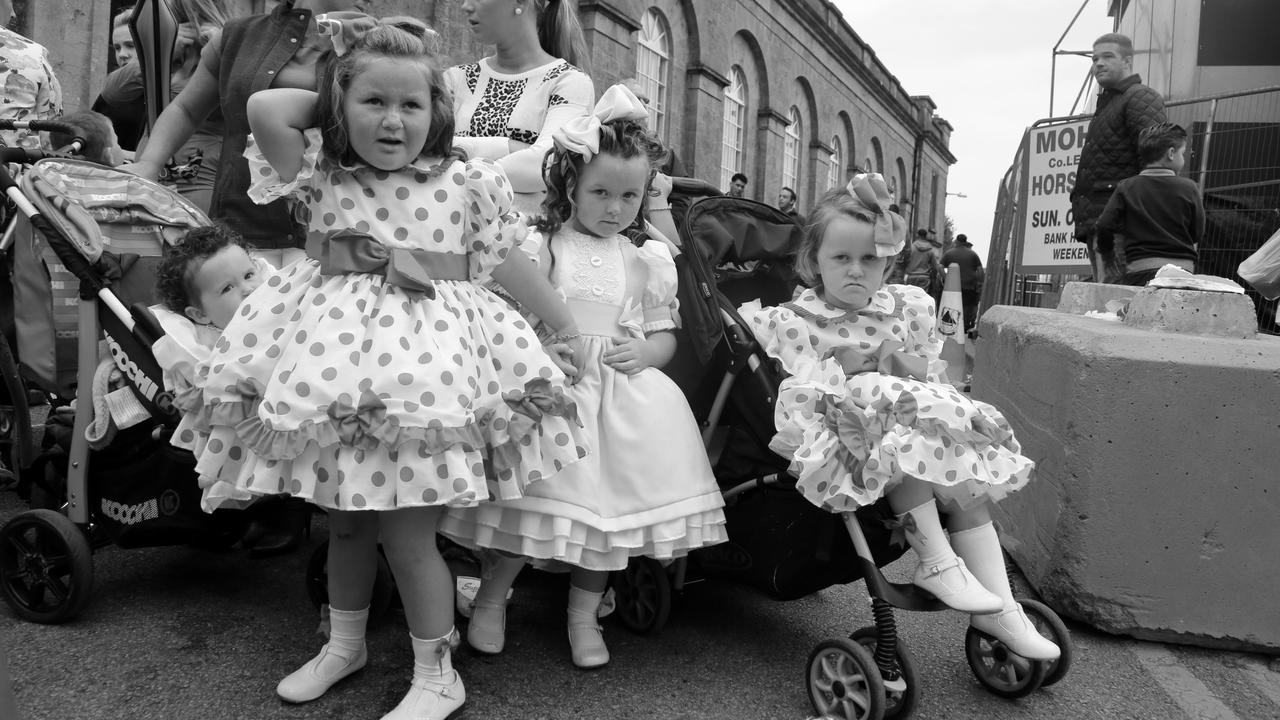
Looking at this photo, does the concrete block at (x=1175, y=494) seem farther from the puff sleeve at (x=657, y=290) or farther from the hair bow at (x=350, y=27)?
the hair bow at (x=350, y=27)

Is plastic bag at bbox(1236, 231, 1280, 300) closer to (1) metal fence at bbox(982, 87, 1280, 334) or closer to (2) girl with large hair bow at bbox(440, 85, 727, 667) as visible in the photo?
(1) metal fence at bbox(982, 87, 1280, 334)

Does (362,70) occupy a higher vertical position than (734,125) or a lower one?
lower

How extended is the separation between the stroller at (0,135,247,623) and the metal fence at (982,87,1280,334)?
7.74 m

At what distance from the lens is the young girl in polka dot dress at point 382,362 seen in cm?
208

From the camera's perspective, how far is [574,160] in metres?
2.75

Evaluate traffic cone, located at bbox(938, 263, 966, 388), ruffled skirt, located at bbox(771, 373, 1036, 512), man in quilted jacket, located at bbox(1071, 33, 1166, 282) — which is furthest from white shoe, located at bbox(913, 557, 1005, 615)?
traffic cone, located at bbox(938, 263, 966, 388)

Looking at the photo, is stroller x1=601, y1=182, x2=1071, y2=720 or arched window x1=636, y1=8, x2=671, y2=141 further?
arched window x1=636, y1=8, x2=671, y2=141

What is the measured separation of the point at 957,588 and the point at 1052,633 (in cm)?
43

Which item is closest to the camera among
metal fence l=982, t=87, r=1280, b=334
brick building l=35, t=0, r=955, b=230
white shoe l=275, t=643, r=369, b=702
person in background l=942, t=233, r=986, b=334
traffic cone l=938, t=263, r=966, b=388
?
white shoe l=275, t=643, r=369, b=702

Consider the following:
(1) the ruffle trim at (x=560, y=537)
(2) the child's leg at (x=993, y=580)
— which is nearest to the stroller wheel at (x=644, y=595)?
(1) the ruffle trim at (x=560, y=537)

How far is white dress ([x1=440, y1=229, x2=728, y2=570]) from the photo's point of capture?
2.47 m

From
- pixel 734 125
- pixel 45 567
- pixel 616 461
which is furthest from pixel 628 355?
pixel 734 125

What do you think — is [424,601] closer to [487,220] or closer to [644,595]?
[644,595]

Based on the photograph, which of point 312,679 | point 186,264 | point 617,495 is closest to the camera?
point 312,679
